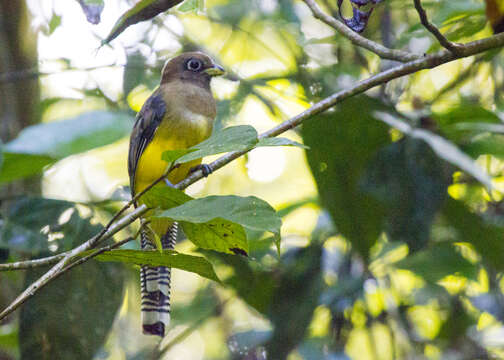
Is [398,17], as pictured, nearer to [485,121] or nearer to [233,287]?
[485,121]

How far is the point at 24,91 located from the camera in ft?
→ 11.0

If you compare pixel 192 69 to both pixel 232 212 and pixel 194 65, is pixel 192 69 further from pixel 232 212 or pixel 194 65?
pixel 232 212

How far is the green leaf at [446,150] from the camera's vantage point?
7.00 ft

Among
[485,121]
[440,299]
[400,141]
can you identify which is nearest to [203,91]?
[400,141]

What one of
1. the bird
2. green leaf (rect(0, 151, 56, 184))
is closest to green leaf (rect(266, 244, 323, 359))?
the bird

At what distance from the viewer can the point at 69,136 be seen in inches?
89.5

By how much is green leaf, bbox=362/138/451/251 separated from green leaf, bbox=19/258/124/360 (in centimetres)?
101

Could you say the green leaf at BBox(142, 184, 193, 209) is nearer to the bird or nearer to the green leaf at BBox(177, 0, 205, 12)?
the green leaf at BBox(177, 0, 205, 12)

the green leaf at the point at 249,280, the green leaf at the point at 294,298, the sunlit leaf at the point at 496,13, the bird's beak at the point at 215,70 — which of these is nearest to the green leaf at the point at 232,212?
the sunlit leaf at the point at 496,13

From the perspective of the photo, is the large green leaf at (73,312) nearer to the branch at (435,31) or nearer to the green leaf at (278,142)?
the green leaf at (278,142)

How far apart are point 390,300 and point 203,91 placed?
4.55 ft

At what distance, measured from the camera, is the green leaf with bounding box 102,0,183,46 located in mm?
1588

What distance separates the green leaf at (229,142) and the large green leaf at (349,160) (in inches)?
46.9

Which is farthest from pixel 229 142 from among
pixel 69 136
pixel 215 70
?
pixel 215 70
